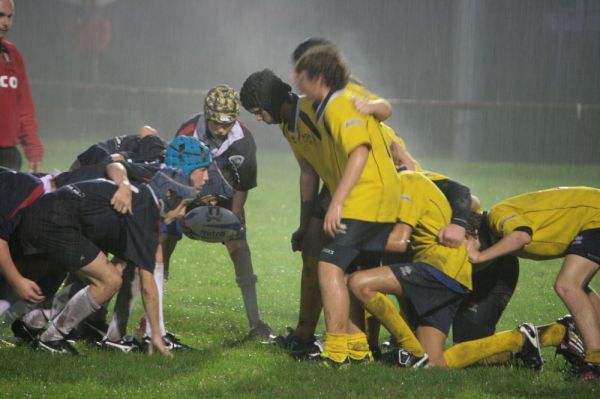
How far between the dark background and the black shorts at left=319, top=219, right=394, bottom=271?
53.1 ft

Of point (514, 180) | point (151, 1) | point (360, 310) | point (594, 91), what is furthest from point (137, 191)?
point (151, 1)

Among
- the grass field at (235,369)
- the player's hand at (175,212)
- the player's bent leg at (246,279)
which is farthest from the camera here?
the player's bent leg at (246,279)

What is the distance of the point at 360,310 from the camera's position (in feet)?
20.1

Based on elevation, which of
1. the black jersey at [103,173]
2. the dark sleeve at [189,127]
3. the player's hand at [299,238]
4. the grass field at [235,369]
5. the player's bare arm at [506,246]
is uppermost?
the dark sleeve at [189,127]

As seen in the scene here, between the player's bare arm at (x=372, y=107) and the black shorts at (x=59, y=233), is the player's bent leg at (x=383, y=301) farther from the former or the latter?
the black shorts at (x=59, y=233)

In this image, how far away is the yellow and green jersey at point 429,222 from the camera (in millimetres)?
5891

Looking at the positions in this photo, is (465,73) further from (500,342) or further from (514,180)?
(500,342)

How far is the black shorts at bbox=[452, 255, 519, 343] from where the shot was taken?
6.25 metres

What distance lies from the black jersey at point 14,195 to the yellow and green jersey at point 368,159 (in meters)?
1.68

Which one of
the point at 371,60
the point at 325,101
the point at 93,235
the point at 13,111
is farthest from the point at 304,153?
the point at 371,60

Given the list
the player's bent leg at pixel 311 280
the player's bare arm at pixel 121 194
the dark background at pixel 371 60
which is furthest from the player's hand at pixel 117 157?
the dark background at pixel 371 60

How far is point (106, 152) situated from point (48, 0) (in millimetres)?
30027

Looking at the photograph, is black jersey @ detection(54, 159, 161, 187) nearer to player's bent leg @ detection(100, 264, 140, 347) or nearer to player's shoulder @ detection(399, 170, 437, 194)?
player's bent leg @ detection(100, 264, 140, 347)

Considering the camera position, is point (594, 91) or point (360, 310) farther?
point (594, 91)
